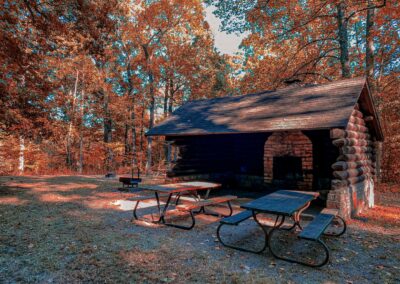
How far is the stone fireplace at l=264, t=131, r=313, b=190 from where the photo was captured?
823cm

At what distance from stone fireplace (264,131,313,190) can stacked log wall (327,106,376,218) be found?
130cm

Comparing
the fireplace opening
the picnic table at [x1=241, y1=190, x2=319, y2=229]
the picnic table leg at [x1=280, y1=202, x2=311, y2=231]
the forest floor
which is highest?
Result: the fireplace opening

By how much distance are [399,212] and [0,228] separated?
35.6 feet

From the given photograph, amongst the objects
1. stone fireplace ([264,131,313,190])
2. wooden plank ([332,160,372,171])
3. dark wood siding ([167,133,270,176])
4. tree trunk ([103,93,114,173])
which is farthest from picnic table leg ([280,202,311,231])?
tree trunk ([103,93,114,173])

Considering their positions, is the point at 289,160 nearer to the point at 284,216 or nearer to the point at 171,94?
the point at 284,216

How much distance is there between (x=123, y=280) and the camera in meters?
3.26

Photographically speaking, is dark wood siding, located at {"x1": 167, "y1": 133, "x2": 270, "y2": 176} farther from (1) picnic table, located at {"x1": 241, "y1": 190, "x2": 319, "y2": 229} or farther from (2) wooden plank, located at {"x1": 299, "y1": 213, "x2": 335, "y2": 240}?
(2) wooden plank, located at {"x1": 299, "y1": 213, "x2": 335, "y2": 240}

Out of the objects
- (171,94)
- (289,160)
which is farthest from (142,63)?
(289,160)

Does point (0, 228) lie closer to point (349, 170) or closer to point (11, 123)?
point (11, 123)

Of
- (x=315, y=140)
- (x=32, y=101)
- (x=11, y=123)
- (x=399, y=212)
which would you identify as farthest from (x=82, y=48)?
(x=399, y=212)

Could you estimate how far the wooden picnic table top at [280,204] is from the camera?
407 centimetres

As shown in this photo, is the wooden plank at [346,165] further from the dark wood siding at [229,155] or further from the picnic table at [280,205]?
the picnic table at [280,205]

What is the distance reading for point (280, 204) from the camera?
4562 mm

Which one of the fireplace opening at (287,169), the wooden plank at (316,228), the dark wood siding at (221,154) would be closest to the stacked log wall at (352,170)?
the wooden plank at (316,228)
